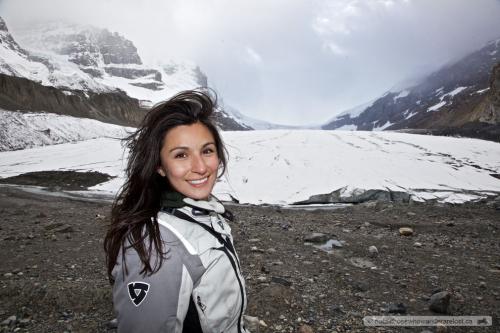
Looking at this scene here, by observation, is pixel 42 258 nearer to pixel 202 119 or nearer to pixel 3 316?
pixel 3 316

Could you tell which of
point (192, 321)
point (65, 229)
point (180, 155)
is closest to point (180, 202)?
point (180, 155)

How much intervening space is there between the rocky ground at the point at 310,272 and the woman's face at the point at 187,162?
240 cm

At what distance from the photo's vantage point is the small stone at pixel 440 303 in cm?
389

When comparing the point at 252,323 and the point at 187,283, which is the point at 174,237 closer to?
the point at 187,283

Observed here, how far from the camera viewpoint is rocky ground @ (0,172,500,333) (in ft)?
12.3

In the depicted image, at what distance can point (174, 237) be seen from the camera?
57.1 inches

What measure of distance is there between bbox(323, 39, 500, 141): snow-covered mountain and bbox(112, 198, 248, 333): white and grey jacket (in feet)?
158

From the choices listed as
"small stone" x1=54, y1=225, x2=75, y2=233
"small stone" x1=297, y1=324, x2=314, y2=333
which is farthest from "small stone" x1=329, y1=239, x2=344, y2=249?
"small stone" x1=54, y1=225, x2=75, y2=233

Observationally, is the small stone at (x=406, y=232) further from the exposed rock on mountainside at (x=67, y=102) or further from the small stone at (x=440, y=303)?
the exposed rock on mountainside at (x=67, y=102)

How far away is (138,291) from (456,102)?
10504 cm

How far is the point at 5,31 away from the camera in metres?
138

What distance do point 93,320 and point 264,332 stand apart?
183 cm

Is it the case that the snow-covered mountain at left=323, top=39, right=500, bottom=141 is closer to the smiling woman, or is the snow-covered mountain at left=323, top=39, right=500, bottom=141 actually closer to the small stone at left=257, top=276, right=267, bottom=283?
the small stone at left=257, top=276, right=267, bottom=283

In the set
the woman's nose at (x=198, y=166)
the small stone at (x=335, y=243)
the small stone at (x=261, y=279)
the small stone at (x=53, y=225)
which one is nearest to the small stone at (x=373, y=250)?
the small stone at (x=335, y=243)
